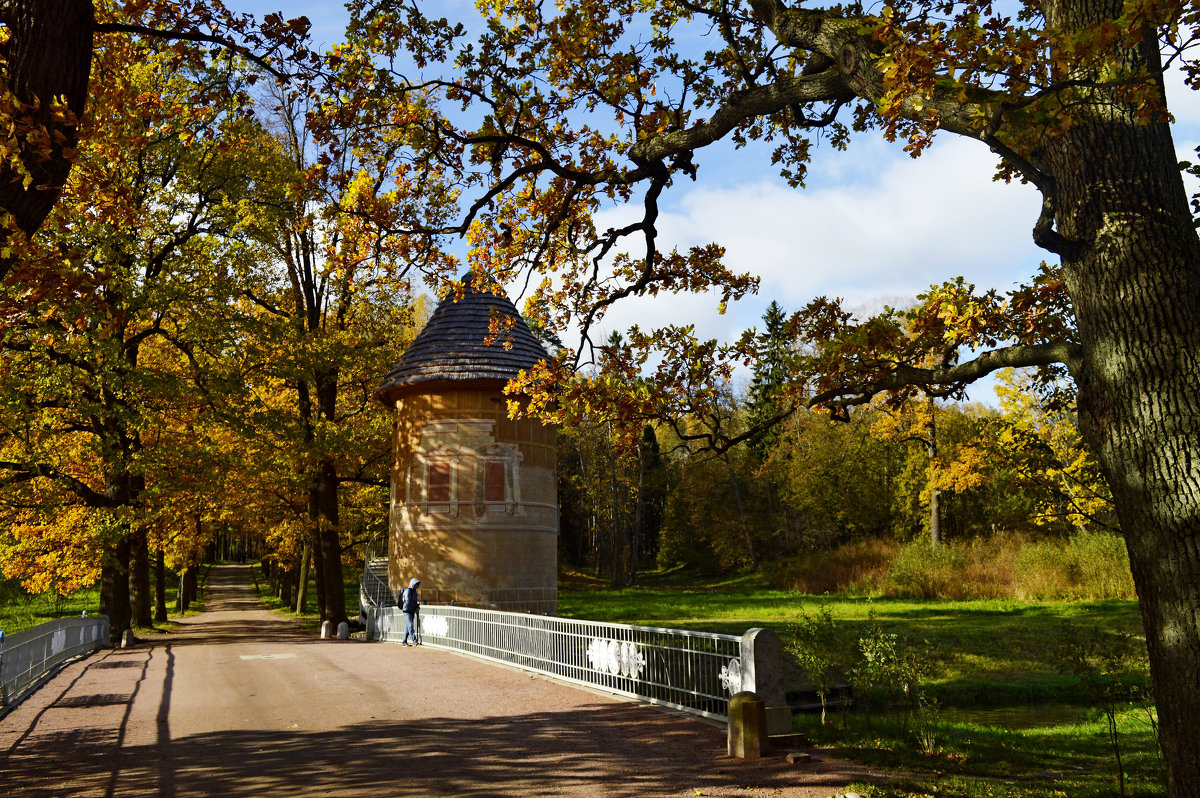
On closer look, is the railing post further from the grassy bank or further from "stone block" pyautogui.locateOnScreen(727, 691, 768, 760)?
the grassy bank

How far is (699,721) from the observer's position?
10.6m

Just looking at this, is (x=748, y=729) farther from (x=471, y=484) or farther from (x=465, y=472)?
(x=465, y=472)

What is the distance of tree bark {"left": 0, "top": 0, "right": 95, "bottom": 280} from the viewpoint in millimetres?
5863

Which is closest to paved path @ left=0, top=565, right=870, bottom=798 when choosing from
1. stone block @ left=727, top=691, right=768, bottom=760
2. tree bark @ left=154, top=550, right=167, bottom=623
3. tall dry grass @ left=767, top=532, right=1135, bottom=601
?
stone block @ left=727, top=691, right=768, bottom=760

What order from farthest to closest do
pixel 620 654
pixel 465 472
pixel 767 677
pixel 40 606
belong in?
pixel 40 606
pixel 465 472
pixel 620 654
pixel 767 677

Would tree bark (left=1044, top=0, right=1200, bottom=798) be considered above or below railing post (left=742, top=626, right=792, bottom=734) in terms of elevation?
above

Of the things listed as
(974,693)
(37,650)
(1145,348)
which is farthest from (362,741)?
(974,693)

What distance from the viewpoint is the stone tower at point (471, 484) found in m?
26.3

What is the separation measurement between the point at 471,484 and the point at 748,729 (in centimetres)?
1881

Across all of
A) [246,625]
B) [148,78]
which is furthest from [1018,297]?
[246,625]

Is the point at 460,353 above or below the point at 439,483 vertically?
above

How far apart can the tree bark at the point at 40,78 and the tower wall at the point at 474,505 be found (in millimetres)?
20089

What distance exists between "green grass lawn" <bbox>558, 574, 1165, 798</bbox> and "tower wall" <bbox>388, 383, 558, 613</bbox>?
350cm

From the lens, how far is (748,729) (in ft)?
28.6
